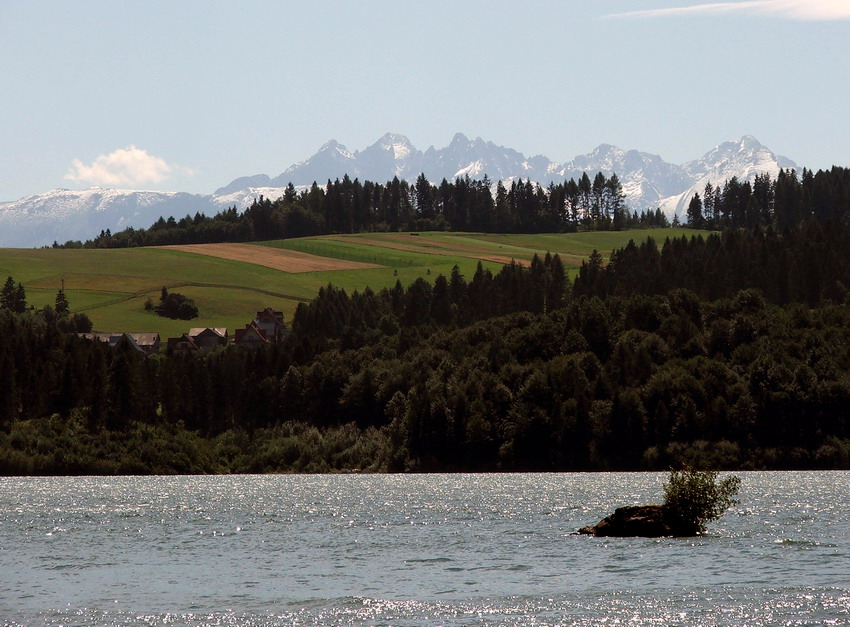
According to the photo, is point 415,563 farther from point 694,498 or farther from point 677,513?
point 694,498

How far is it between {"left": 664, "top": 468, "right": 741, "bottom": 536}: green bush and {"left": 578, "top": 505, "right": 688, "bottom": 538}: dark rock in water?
47cm

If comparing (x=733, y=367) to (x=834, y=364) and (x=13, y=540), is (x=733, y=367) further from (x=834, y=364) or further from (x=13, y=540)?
(x=13, y=540)

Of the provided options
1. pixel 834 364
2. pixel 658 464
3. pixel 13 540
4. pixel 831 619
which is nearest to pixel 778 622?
pixel 831 619

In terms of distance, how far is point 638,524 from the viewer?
7831 cm

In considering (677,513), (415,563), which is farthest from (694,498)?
(415,563)

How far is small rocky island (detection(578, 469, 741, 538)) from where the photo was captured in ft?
253

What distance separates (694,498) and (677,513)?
4.55 ft

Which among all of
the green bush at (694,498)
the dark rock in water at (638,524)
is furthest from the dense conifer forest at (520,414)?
the dark rock in water at (638,524)

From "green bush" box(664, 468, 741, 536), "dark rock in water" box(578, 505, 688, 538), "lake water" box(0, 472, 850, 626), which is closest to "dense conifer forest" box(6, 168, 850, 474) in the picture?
"lake water" box(0, 472, 850, 626)

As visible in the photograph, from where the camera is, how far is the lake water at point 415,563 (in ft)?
175

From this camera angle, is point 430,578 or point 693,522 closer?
point 430,578

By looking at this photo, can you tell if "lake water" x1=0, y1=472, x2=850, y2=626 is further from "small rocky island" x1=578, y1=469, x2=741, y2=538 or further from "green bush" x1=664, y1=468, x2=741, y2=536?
"small rocky island" x1=578, y1=469, x2=741, y2=538

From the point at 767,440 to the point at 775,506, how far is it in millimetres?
68880

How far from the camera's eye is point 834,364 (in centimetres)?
17662
